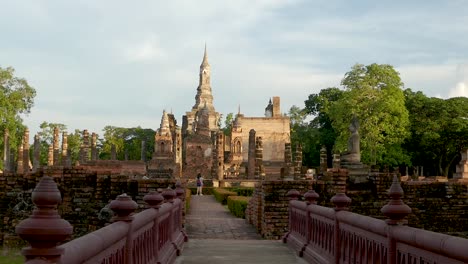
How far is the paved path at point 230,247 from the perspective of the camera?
11141 mm

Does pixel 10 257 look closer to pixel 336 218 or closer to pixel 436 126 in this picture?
pixel 336 218

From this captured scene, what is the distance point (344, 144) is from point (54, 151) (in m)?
23.7

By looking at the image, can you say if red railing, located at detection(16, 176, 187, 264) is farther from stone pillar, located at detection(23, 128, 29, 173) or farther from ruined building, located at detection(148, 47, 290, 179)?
stone pillar, located at detection(23, 128, 29, 173)

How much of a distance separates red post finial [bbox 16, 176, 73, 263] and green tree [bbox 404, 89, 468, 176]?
60897 mm

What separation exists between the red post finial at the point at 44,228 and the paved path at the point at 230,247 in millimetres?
7580

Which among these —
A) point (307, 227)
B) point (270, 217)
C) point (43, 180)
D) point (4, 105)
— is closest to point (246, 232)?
point (270, 217)

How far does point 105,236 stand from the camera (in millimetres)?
4742

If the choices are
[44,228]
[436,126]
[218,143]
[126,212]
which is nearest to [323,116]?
[436,126]

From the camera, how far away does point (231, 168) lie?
69.6 meters

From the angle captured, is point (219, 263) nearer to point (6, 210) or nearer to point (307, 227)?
point (307, 227)

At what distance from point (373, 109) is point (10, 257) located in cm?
4224

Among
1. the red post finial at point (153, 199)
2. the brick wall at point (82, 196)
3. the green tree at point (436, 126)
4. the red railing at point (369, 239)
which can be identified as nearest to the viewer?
the red railing at point (369, 239)

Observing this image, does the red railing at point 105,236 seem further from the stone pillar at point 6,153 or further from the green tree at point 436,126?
the green tree at point 436,126

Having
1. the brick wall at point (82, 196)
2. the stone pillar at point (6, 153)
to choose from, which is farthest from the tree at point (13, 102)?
the brick wall at point (82, 196)
